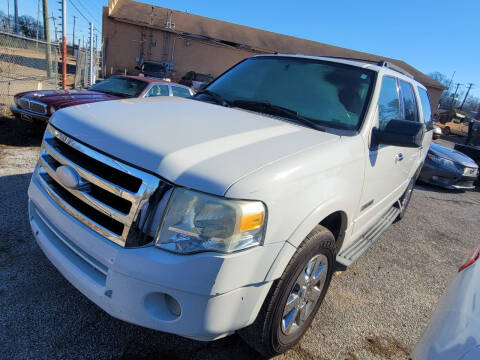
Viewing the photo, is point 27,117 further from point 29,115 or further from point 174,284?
point 174,284

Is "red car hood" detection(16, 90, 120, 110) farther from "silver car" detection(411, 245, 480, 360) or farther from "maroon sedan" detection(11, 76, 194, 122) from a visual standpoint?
"silver car" detection(411, 245, 480, 360)

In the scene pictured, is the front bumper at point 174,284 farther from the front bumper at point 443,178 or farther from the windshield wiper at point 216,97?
the front bumper at point 443,178

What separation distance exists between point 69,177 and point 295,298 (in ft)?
4.92

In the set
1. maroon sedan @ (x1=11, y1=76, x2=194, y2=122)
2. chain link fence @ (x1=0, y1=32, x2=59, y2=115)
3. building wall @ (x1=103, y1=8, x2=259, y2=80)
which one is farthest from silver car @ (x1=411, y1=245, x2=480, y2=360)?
building wall @ (x1=103, y1=8, x2=259, y2=80)

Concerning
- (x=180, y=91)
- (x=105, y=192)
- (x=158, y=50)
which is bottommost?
(x=180, y=91)

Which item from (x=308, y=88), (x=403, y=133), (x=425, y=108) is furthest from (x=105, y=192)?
(x=425, y=108)

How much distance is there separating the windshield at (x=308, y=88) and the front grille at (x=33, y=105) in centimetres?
439

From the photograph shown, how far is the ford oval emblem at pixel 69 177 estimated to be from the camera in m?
1.78

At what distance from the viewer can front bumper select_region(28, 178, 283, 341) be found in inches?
58.7

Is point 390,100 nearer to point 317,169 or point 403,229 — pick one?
point 317,169

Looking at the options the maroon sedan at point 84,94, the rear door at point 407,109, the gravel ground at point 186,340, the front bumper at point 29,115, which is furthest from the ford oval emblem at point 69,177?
the front bumper at point 29,115

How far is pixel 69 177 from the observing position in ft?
5.90

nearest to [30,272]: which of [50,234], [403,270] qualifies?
[50,234]

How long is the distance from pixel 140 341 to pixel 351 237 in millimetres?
1771
